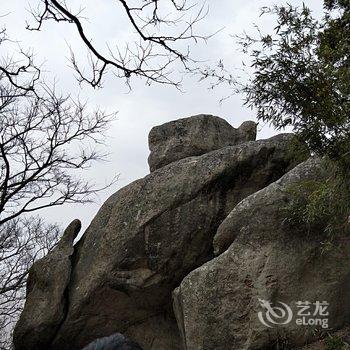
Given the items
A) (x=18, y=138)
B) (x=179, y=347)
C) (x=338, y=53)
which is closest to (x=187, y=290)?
(x=179, y=347)

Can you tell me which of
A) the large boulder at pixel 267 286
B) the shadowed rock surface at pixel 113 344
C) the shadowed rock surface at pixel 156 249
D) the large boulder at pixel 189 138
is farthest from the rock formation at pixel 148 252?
the shadowed rock surface at pixel 113 344

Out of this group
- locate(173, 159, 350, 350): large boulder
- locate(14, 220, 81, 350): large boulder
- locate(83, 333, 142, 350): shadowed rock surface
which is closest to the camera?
locate(83, 333, 142, 350): shadowed rock surface

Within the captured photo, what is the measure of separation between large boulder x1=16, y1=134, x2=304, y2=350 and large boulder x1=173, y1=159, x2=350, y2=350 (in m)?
1.68

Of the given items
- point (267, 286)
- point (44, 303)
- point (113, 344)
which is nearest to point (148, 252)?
point (44, 303)

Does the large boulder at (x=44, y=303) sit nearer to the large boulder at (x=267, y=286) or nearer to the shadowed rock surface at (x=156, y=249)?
the shadowed rock surface at (x=156, y=249)

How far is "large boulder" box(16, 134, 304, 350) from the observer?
10.5 metres

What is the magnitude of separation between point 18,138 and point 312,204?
23.5 feet

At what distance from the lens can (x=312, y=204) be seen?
725 centimetres

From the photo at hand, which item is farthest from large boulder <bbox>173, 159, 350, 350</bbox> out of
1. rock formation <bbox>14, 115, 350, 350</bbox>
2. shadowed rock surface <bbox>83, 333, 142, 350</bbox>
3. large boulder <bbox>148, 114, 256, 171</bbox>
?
shadowed rock surface <bbox>83, 333, 142, 350</bbox>

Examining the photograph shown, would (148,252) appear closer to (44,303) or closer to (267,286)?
(44,303)

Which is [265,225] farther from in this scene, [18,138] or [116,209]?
[18,138]

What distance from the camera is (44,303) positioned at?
10805mm

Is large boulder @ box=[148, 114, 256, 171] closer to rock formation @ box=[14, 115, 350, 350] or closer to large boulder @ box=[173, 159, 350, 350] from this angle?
rock formation @ box=[14, 115, 350, 350]

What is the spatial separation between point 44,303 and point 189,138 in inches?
191
